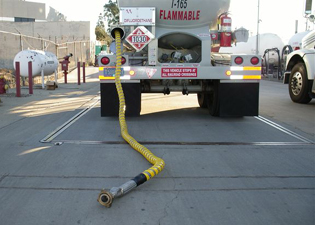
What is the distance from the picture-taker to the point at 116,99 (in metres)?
7.96

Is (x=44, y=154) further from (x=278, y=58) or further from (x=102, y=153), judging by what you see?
(x=278, y=58)

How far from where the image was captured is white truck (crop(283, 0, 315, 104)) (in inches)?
420

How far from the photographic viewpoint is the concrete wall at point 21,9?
223ft

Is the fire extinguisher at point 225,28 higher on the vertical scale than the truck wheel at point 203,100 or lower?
higher

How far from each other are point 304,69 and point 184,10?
4936mm

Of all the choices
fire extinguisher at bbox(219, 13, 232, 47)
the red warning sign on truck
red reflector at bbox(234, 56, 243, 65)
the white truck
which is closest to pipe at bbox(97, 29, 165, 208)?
the red warning sign on truck

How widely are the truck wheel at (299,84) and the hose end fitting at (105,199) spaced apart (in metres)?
9.06

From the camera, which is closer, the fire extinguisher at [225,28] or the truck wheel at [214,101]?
the truck wheel at [214,101]

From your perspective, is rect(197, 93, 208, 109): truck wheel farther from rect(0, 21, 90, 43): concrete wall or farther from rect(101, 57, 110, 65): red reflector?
rect(0, 21, 90, 43): concrete wall

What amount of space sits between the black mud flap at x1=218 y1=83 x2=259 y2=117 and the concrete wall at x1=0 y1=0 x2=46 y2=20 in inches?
2686

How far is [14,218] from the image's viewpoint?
3412mm

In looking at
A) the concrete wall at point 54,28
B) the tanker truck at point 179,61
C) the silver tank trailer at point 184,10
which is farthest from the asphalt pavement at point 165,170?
the concrete wall at point 54,28

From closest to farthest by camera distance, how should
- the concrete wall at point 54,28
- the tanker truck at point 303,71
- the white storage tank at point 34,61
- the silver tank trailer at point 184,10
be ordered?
1. the silver tank trailer at point 184,10
2. the tanker truck at point 303,71
3. the white storage tank at point 34,61
4. the concrete wall at point 54,28

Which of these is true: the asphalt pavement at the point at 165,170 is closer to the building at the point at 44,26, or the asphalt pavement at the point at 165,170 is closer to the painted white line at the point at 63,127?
the painted white line at the point at 63,127
